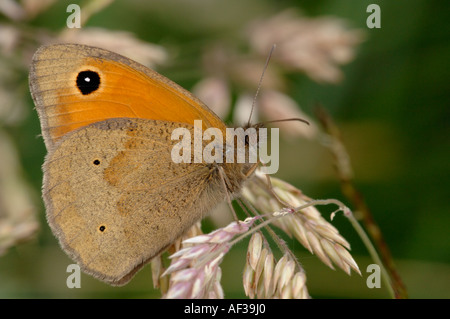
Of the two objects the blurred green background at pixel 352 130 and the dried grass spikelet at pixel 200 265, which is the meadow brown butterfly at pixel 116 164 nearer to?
the dried grass spikelet at pixel 200 265

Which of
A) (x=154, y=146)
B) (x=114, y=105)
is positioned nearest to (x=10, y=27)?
(x=114, y=105)

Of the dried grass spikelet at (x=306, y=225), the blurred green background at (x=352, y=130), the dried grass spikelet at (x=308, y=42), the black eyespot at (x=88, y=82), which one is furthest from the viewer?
the dried grass spikelet at (x=308, y=42)

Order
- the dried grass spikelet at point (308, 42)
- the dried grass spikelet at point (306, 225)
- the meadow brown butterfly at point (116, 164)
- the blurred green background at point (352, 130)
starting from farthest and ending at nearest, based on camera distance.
Result: the dried grass spikelet at point (308, 42), the blurred green background at point (352, 130), the meadow brown butterfly at point (116, 164), the dried grass spikelet at point (306, 225)

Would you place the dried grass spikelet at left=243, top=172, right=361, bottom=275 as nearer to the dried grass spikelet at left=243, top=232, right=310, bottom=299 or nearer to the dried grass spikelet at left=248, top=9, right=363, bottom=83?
the dried grass spikelet at left=243, top=232, right=310, bottom=299

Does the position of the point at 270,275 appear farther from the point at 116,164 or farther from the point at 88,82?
the point at 88,82

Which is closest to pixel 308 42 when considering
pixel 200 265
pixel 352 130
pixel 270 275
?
pixel 352 130

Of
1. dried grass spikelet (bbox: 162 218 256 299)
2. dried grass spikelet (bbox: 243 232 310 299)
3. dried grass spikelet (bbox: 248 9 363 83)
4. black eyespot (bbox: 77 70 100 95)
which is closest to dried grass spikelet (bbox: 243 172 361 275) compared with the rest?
dried grass spikelet (bbox: 243 232 310 299)

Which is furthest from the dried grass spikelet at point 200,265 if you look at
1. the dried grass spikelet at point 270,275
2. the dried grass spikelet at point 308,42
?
the dried grass spikelet at point 308,42
